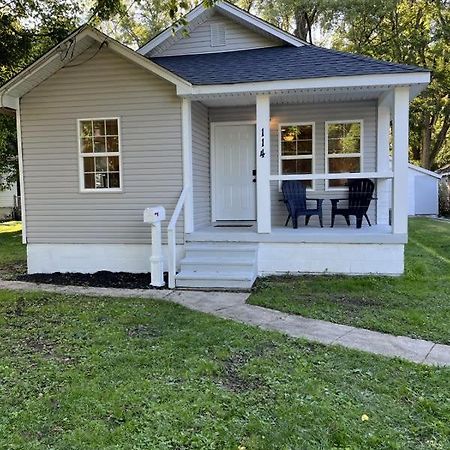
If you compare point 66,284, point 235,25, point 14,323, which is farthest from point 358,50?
point 14,323

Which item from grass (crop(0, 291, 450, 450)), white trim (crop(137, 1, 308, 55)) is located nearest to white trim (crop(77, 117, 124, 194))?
white trim (crop(137, 1, 308, 55))

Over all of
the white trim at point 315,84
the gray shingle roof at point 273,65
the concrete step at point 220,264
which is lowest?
the concrete step at point 220,264

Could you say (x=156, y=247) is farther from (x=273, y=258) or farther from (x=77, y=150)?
(x=77, y=150)

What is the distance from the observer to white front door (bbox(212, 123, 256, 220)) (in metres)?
9.02

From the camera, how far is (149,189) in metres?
7.64

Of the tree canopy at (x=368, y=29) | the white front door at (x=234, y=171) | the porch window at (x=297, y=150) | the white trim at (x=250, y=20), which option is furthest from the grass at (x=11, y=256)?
the porch window at (x=297, y=150)

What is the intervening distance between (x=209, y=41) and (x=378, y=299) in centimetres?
608

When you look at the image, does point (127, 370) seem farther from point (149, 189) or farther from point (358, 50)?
point (358, 50)

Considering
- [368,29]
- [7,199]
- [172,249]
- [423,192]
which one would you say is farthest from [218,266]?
[7,199]

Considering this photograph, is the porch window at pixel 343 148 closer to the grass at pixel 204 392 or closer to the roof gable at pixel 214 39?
the roof gable at pixel 214 39

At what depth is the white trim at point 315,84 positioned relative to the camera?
21.8 feet

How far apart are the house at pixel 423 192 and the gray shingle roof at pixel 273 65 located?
1470 cm

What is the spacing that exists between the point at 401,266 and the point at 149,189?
419 centimetres

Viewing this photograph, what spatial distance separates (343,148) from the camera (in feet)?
28.5
